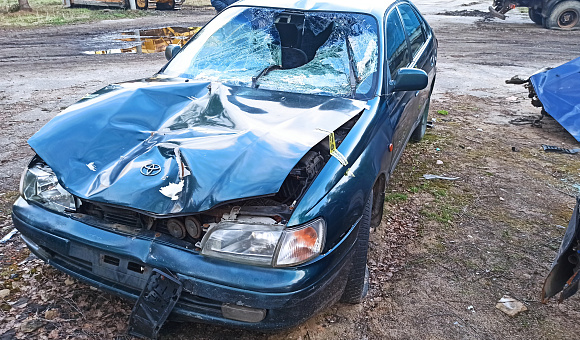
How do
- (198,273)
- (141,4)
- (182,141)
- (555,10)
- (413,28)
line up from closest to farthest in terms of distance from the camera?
(198,273)
(182,141)
(413,28)
(555,10)
(141,4)

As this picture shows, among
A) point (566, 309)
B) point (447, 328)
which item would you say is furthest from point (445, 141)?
point (447, 328)

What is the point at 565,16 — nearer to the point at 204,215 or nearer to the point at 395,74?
the point at 395,74

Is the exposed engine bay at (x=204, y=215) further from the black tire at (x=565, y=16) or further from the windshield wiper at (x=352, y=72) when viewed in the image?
the black tire at (x=565, y=16)

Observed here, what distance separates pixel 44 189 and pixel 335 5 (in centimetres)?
249

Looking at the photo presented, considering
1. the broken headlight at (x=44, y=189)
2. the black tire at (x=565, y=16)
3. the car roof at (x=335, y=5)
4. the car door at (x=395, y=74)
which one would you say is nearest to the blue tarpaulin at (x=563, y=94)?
the car door at (x=395, y=74)

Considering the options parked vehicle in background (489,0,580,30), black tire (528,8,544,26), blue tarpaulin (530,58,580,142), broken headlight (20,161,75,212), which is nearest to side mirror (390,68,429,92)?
broken headlight (20,161,75,212)

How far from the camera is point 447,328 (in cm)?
262

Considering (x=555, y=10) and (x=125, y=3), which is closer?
(x=555, y=10)

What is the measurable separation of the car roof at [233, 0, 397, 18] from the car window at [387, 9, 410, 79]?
135mm

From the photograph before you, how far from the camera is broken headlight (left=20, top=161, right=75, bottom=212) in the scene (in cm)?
246

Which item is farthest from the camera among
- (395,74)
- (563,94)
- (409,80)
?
(563,94)

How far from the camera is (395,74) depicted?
3416 millimetres

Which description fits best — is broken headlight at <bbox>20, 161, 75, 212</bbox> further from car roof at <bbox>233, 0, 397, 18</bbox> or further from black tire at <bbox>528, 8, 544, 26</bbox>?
black tire at <bbox>528, 8, 544, 26</bbox>

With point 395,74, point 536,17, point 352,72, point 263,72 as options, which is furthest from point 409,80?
point 536,17
